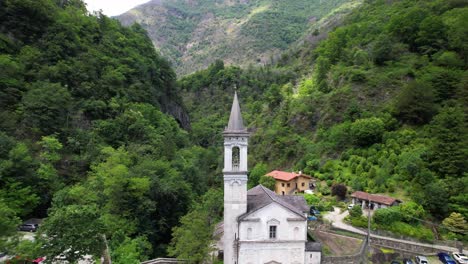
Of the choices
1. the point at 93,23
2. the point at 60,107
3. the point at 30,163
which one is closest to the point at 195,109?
the point at 93,23

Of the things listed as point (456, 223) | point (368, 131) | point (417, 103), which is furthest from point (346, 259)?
point (417, 103)

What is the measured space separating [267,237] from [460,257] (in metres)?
19.0

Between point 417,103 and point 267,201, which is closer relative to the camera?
point 267,201

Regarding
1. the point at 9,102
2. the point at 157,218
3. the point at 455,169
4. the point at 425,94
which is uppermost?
the point at 425,94

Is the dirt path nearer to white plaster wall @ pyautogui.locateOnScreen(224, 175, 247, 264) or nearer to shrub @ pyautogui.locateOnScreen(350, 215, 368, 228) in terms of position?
A: shrub @ pyautogui.locateOnScreen(350, 215, 368, 228)

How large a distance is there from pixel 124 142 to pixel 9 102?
14658 mm

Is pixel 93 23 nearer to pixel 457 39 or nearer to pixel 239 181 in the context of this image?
pixel 239 181

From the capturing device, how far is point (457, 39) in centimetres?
5297

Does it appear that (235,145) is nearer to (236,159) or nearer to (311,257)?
(236,159)

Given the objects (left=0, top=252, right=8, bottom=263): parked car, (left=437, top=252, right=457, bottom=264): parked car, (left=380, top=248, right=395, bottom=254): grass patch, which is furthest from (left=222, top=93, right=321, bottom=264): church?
(left=0, top=252, right=8, bottom=263): parked car

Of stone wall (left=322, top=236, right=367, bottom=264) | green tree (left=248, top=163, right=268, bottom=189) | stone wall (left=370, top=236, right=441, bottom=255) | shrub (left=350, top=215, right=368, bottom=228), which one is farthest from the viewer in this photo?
green tree (left=248, top=163, right=268, bottom=189)

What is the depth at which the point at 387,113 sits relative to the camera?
51250mm

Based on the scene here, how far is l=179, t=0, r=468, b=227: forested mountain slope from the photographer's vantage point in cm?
3906

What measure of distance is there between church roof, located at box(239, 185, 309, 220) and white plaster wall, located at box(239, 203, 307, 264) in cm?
33
